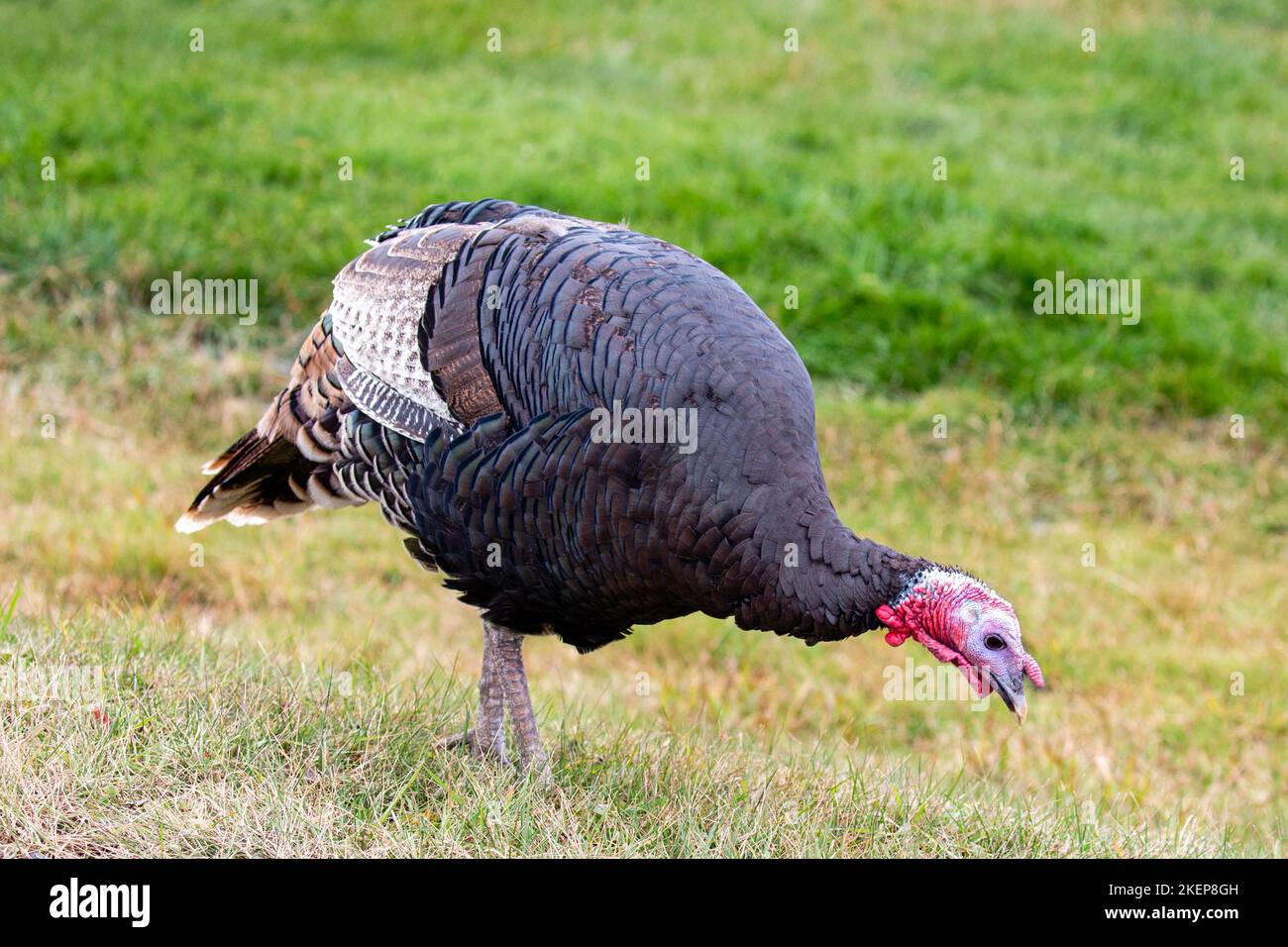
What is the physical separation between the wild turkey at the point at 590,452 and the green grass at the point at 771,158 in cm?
423

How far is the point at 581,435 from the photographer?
3.51 meters

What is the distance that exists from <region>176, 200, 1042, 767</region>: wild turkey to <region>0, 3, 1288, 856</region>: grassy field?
1.81ft

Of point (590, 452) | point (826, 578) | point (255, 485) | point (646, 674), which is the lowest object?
point (646, 674)

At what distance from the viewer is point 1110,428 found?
802 centimetres

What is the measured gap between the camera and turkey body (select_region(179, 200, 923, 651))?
3.41 metres

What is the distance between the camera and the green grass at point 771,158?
8352 millimetres

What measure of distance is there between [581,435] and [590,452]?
0.20ft

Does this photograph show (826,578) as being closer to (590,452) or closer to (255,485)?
(590,452)

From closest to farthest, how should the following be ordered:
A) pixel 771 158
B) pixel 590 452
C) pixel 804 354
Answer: pixel 590 452
pixel 804 354
pixel 771 158

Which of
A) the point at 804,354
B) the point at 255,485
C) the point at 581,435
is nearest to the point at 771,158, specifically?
the point at 804,354

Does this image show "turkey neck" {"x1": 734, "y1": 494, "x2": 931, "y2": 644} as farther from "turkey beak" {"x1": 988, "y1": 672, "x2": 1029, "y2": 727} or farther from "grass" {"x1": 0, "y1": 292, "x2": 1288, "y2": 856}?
"grass" {"x1": 0, "y1": 292, "x2": 1288, "y2": 856}

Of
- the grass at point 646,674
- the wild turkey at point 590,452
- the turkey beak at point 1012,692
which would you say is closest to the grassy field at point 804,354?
the grass at point 646,674

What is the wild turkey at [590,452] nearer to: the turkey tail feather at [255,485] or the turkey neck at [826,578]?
the turkey neck at [826,578]

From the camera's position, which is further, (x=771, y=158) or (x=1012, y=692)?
(x=771, y=158)
